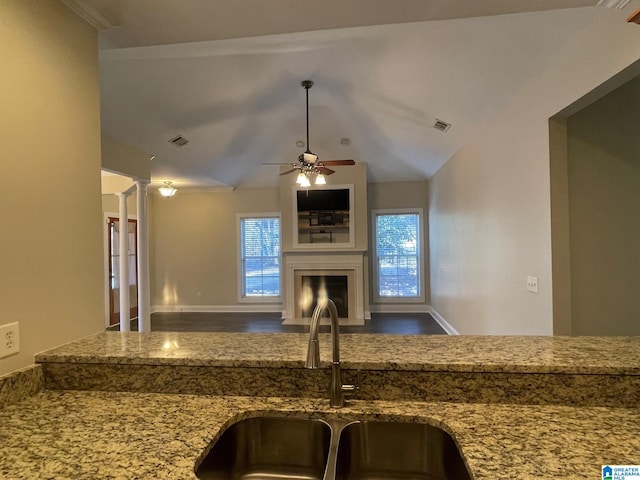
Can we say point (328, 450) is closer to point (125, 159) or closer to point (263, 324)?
point (125, 159)

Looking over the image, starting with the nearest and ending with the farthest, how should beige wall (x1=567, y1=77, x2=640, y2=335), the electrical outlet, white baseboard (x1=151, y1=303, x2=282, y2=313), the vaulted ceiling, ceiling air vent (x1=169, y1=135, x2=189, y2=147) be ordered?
the electrical outlet
the vaulted ceiling
beige wall (x1=567, y1=77, x2=640, y2=335)
ceiling air vent (x1=169, y1=135, x2=189, y2=147)
white baseboard (x1=151, y1=303, x2=282, y2=313)

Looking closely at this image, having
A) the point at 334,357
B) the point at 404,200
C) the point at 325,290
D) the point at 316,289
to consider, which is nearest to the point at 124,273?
the point at 316,289

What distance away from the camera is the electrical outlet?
1110 mm

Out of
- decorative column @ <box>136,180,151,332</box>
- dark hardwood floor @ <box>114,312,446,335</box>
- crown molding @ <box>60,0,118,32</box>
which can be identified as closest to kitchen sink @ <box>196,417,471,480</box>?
crown molding @ <box>60,0,118,32</box>

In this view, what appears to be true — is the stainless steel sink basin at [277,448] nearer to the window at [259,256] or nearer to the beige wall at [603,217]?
the beige wall at [603,217]

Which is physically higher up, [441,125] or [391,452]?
[441,125]

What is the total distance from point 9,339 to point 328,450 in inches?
42.8

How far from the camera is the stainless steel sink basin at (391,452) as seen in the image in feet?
3.32

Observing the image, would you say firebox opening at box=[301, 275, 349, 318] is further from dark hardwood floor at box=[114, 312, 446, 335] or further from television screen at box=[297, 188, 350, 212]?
television screen at box=[297, 188, 350, 212]

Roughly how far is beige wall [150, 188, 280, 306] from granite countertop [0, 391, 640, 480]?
20.5 feet

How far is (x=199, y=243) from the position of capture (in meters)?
7.41

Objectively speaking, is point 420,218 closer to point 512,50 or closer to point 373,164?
point 373,164

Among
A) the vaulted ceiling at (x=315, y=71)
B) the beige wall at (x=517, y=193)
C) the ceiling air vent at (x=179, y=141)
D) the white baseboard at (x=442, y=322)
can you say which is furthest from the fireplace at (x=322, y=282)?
the ceiling air vent at (x=179, y=141)

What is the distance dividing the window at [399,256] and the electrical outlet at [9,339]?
6.30 m
